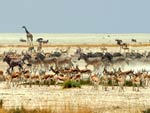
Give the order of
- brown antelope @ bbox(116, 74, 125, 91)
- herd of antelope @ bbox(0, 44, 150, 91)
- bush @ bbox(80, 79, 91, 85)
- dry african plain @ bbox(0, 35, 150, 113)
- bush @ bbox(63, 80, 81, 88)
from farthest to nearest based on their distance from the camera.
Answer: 1. bush @ bbox(80, 79, 91, 85)
2. herd of antelope @ bbox(0, 44, 150, 91)
3. bush @ bbox(63, 80, 81, 88)
4. brown antelope @ bbox(116, 74, 125, 91)
5. dry african plain @ bbox(0, 35, 150, 113)

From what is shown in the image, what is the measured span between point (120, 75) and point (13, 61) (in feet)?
36.4

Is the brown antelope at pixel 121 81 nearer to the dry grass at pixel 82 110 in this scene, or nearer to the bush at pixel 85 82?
the bush at pixel 85 82

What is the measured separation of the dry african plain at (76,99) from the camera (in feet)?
71.2

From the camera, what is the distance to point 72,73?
31.8 m

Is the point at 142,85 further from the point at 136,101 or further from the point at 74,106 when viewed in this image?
the point at 74,106

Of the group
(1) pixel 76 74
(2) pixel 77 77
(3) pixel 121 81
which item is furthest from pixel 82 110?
(1) pixel 76 74

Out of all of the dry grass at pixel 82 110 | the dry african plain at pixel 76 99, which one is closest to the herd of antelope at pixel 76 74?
the dry african plain at pixel 76 99

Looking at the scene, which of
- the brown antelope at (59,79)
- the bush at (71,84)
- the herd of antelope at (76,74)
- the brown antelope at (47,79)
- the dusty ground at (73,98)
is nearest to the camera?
the dusty ground at (73,98)

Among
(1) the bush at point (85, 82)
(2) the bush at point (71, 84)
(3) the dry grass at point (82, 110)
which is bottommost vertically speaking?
(1) the bush at point (85, 82)

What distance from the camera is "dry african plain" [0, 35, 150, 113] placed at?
71.2ft

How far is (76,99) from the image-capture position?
79.3 feet

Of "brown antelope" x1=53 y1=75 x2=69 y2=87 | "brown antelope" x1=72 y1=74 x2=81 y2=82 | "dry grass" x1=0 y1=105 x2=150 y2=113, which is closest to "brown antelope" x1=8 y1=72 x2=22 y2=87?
"brown antelope" x1=53 y1=75 x2=69 y2=87

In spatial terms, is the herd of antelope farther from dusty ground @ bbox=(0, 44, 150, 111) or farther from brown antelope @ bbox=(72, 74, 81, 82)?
dusty ground @ bbox=(0, 44, 150, 111)

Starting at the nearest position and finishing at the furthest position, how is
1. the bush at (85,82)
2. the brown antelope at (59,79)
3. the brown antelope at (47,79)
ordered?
the brown antelope at (47,79), the brown antelope at (59,79), the bush at (85,82)
